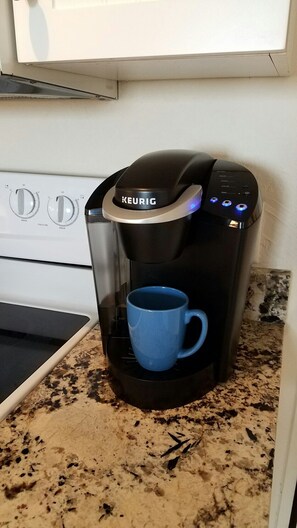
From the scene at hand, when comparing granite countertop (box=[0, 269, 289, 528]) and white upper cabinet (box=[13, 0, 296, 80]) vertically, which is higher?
white upper cabinet (box=[13, 0, 296, 80])

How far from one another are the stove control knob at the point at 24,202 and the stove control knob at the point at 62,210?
32mm

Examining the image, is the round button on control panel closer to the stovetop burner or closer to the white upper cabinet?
the white upper cabinet

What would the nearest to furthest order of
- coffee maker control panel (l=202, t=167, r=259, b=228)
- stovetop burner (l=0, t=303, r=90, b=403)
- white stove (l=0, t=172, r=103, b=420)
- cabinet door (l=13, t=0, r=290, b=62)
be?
cabinet door (l=13, t=0, r=290, b=62)
coffee maker control panel (l=202, t=167, r=259, b=228)
stovetop burner (l=0, t=303, r=90, b=403)
white stove (l=0, t=172, r=103, b=420)

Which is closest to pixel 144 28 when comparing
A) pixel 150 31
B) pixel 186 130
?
pixel 150 31

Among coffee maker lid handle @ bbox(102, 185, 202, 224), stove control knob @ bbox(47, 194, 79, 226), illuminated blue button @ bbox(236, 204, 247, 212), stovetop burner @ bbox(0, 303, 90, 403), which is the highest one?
coffee maker lid handle @ bbox(102, 185, 202, 224)

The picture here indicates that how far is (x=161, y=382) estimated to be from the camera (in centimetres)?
51

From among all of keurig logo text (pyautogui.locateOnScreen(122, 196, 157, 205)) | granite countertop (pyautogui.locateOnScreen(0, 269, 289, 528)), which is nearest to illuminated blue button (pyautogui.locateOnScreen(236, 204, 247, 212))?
keurig logo text (pyautogui.locateOnScreen(122, 196, 157, 205))

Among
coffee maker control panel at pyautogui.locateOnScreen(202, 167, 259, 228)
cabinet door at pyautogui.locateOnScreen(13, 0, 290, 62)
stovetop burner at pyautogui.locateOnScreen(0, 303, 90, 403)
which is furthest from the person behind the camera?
stovetop burner at pyautogui.locateOnScreen(0, 303, 90, 403)

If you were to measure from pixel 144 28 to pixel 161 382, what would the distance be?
1.33 ft

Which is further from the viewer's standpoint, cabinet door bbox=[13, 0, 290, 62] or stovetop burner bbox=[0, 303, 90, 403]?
stovetop burner bbox=[0, 303, 90, 403]

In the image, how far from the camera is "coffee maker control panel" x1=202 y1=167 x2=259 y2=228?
0.50 metres

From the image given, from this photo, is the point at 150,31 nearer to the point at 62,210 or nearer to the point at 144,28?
the point at 144,28

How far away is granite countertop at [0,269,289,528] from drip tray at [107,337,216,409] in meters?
0.01

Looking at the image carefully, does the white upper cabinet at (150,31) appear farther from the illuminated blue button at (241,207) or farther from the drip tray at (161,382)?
the drip tray at (161,382)
